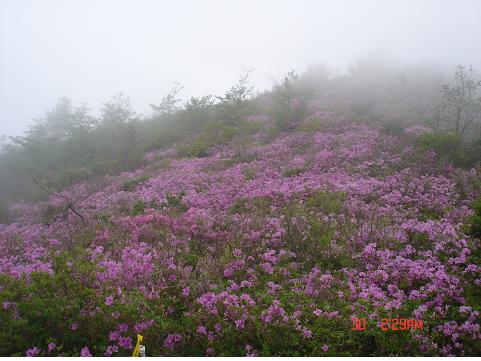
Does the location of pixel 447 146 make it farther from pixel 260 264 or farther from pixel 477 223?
pixel 260 264

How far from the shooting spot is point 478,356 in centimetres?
398

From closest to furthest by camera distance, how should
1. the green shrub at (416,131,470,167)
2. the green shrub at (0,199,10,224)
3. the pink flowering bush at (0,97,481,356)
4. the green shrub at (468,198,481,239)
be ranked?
1. the pink flowering bush at (0,97,481,356)
2. the green shrub at (468,198,481,239)
3. the green shrub at (416,131,470,167)
4. the green shrub at (0,199,10,224)

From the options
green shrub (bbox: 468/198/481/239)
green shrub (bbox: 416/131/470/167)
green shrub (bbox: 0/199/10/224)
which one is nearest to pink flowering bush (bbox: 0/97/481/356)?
green shrub (bbox: 468/198/481/239)

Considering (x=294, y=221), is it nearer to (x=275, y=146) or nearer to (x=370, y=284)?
(x=370, y=284)

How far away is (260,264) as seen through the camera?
20.1 ft

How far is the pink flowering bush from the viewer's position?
422cm

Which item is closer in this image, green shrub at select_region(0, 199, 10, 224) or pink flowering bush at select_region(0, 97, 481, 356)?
pink flowering bush at select_region(0, 97, 481, 356)

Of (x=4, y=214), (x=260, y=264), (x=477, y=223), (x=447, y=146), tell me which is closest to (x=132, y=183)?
(x=4, y=214)

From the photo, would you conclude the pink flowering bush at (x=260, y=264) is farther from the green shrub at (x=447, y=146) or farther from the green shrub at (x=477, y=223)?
the green shrub at (x=447, y=146)

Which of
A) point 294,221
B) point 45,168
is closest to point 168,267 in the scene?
point 294,221

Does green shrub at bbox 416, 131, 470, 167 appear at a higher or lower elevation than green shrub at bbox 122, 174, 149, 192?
lower

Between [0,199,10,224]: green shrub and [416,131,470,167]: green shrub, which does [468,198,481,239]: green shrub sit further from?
[0,199,10,224]: green shrub

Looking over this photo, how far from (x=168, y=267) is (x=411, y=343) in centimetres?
378

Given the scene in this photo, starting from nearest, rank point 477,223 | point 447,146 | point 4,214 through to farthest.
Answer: point 477,223 < point 447,146 < point 4,214
